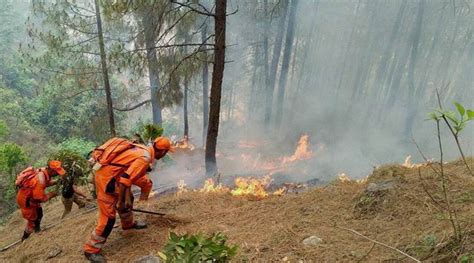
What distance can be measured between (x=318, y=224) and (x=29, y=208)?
504 centimetres

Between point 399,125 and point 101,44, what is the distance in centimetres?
1984

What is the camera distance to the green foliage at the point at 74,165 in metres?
7.20

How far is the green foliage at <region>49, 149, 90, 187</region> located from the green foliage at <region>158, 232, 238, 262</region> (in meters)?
4.87

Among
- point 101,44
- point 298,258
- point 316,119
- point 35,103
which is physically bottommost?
point 316,119

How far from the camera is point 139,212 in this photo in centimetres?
634

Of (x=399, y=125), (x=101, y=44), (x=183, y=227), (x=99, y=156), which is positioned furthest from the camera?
(x=399, y=125)

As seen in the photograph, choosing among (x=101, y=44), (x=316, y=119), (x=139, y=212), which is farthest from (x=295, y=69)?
(x=139, y=212)

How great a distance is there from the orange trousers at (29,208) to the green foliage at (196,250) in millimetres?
4502

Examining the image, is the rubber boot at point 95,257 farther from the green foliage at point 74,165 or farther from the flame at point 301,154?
→ the flame at point 301,154

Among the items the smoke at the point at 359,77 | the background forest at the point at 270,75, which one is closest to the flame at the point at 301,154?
the smoke at the point at 359,77

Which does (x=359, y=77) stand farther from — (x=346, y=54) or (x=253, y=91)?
(x=253, y=91)

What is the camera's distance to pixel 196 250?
9.79 feet

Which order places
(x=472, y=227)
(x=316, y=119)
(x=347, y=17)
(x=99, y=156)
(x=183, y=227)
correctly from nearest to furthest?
1. (x=472, y=227)
2. (x=99, y=156)
3. (x=183, y=227)
4. (x=316, y=119)
5. (x=347, y=17)

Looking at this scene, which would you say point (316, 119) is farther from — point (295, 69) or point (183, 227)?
point (183, 227)
